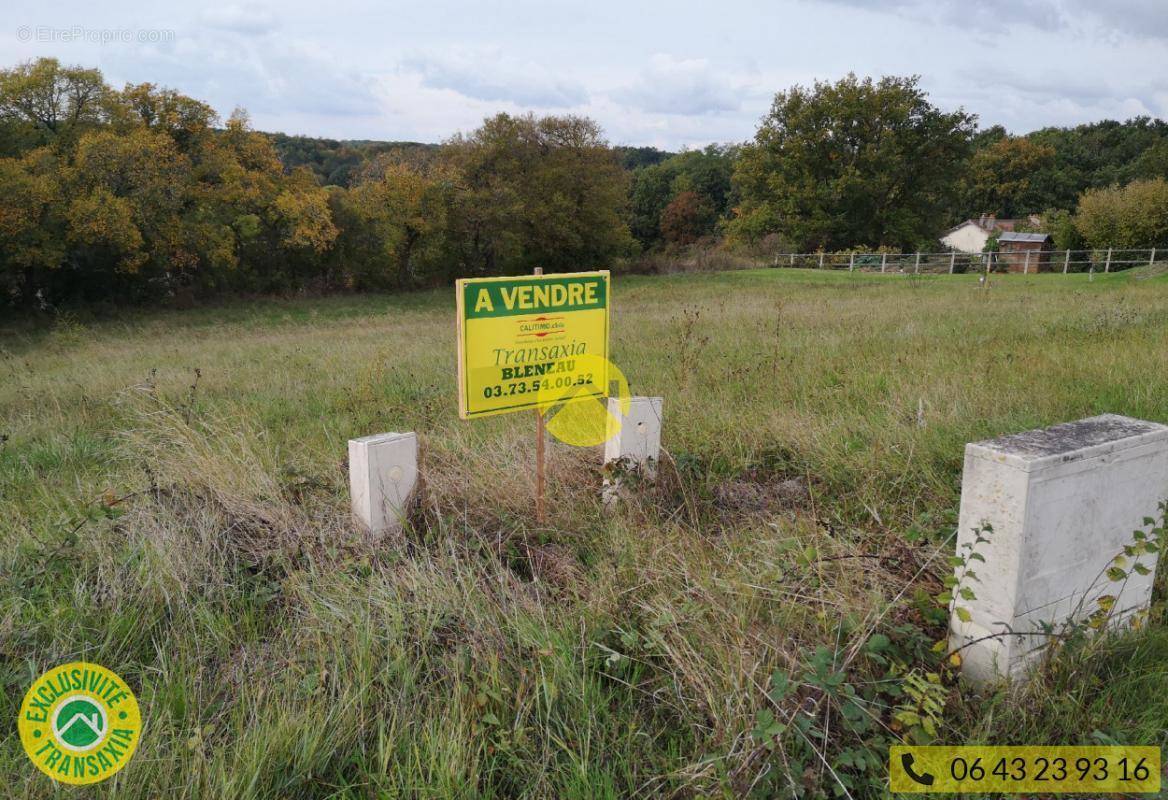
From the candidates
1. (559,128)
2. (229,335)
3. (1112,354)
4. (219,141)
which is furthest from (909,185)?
(1112,354)

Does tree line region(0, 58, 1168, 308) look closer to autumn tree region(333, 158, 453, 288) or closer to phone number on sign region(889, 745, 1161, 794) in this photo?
autumn tree region(333, 158, 453, 288)

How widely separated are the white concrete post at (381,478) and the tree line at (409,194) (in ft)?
74.5

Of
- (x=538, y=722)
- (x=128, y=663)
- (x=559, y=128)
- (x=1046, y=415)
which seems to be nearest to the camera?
(x=538, y=722)

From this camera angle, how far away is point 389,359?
10555 mm

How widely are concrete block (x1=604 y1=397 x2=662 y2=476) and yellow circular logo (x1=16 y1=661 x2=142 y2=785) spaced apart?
8.24 feet

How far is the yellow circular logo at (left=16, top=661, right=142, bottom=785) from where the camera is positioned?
226 cm

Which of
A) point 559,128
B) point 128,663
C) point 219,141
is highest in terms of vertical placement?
point 559,128

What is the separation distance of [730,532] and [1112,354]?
17.0ft

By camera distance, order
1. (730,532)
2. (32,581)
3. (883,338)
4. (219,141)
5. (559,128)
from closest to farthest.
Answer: (32,581)
(730,532)
(883,338)
(219,141)
(559,128)

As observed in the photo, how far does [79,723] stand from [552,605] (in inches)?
65.5

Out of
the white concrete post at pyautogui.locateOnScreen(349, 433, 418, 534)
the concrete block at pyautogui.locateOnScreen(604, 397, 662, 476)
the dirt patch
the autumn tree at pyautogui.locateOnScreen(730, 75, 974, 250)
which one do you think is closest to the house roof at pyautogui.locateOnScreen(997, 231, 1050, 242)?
the autumn tree at pyautogui.locateOnScreen(730, 75, 974, 250)

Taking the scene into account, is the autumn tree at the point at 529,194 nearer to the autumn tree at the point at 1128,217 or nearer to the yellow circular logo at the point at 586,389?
the autumn tree at the point at 1128,217

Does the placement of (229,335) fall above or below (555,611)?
below

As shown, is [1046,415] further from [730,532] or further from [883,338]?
[883,338]
